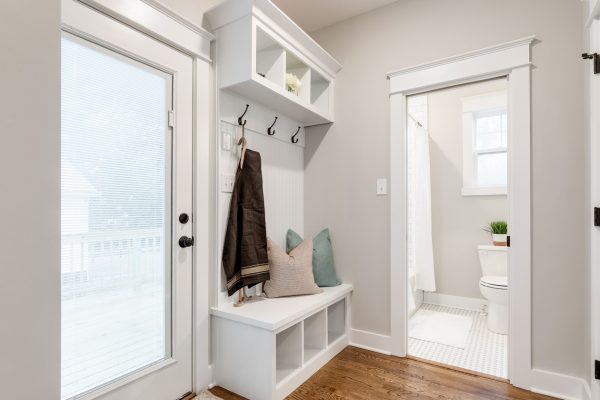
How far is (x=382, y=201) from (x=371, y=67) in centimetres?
103

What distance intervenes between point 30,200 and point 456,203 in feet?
12.1

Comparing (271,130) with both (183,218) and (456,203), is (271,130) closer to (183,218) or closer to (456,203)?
(183,218)

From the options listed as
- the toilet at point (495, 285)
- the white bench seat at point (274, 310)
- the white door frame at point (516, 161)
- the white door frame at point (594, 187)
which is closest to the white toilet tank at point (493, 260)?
the toilet at point (495, 285)

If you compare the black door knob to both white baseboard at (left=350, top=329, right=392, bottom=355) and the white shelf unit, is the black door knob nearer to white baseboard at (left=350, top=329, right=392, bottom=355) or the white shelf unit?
the white shelf unit

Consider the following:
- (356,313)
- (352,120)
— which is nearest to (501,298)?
(356,313)

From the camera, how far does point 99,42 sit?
4.58 feet

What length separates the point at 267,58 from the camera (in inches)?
82.6

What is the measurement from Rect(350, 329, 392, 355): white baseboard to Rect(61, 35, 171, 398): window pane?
141 cm

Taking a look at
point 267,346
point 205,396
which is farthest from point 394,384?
point 205,396

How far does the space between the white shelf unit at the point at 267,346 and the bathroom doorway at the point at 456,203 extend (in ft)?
4.27

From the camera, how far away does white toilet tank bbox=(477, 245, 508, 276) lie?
306 cm

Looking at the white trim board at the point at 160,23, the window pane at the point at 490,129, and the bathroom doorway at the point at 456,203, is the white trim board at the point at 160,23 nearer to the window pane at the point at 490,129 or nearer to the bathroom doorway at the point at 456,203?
the bathroom doorway at the point at 456,203

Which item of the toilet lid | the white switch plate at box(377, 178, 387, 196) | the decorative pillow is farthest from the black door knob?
the toilet lid

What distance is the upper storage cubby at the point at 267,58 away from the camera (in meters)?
1.78
